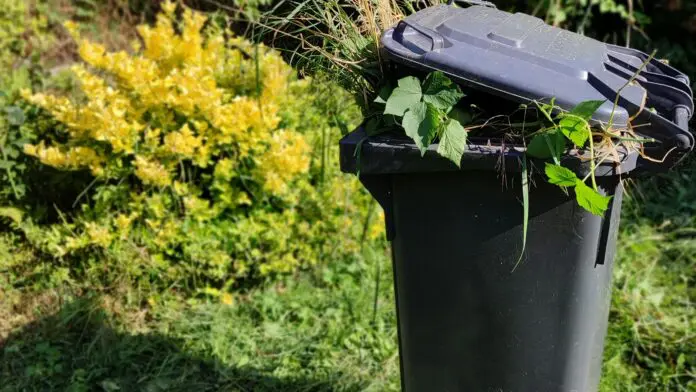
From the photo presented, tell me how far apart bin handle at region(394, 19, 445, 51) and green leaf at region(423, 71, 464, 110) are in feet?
0.29

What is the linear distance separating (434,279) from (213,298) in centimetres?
191

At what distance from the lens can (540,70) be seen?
161 cm

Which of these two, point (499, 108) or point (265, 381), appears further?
point (265, 381)

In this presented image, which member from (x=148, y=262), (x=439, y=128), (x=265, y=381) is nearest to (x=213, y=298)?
(x=148, y=262)

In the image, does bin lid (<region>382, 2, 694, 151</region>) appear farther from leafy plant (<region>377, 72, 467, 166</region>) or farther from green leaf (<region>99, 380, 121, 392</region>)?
green leaf (<region>99, 380, 121, 392</region>)

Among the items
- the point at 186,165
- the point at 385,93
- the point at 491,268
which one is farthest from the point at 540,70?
the point at 186,165

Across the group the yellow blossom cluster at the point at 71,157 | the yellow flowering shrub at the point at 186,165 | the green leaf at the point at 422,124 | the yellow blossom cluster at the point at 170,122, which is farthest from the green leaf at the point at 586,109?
the yellow blossom cluster at the point at 71,157

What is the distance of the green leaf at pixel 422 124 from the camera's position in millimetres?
1583

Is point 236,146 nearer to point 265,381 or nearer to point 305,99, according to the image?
point 305,99

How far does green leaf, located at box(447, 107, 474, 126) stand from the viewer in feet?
5.47

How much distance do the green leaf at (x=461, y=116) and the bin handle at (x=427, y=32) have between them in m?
0.17

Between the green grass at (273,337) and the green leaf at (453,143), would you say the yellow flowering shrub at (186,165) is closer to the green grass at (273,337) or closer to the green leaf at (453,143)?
the green grass at (273,337)

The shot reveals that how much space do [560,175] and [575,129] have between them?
0.37 feet

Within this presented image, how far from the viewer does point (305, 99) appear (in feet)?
12.4
